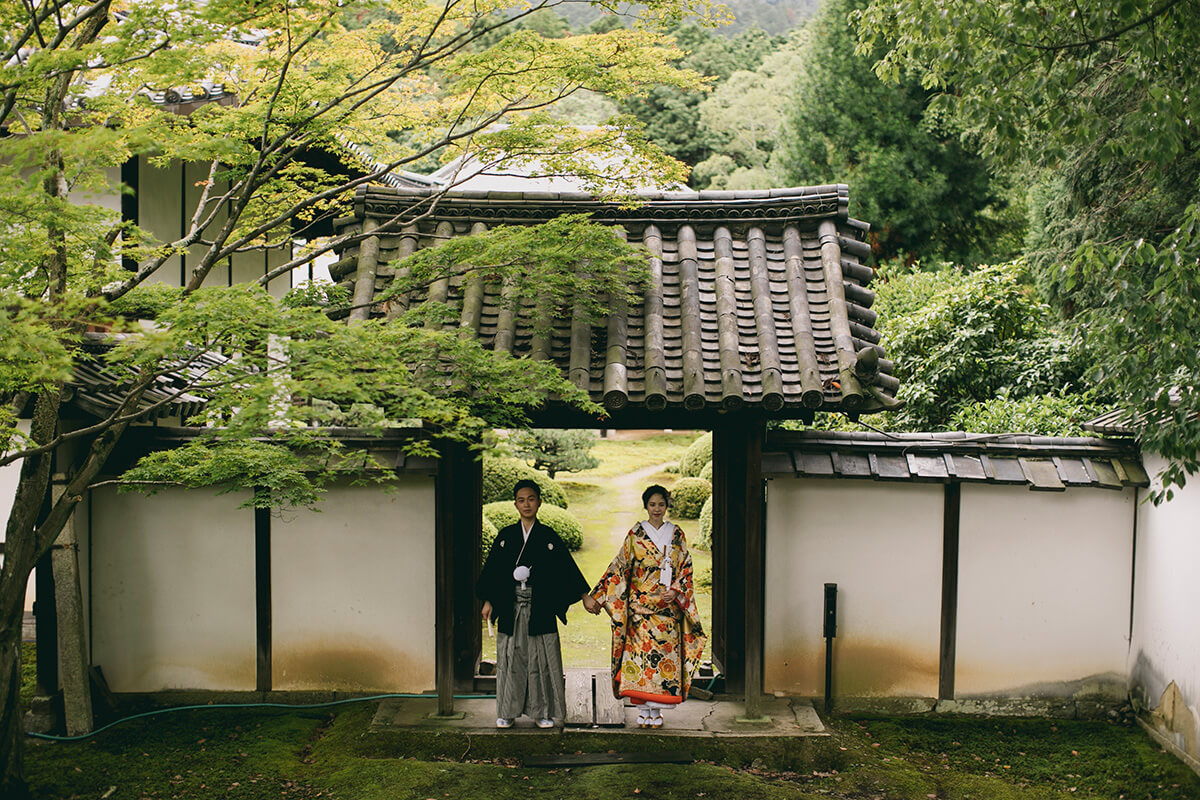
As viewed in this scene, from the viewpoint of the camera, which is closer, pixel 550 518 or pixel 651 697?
pixel 651 697

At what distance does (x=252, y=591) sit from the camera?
7988 mm

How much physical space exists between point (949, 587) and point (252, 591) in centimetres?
600

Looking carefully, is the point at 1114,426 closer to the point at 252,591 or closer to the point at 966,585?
the point at 966,585

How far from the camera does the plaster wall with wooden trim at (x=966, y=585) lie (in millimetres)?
7828

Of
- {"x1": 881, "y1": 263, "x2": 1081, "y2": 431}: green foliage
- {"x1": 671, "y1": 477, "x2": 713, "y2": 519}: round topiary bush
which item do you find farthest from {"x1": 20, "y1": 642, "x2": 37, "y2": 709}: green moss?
{"x1": 671, "y1": 477, "x2": 713, "y2": 519}: round topiary bush

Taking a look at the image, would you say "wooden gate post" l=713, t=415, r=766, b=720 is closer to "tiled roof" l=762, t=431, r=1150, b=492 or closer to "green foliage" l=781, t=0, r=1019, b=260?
"tiled roof" l=762, t=431, r=1150, b=492

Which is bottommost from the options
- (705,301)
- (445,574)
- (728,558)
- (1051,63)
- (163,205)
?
(728,558)

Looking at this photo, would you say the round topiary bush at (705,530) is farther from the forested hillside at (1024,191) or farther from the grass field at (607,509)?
the forested hillside at (1024,191)

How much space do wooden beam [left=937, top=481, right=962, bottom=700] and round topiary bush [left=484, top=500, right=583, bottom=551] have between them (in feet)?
22.3

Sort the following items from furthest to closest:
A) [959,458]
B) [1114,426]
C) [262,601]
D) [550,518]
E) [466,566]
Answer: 1. [550,518]
2. [466,566]
3. [262,601]
4. [959,458]
5. [1114,426]

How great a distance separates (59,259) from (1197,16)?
7.21 metres

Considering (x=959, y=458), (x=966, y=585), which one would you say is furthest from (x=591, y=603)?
(x=959, y=458)

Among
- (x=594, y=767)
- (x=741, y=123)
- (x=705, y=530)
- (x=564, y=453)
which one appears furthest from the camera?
(x=741, y=123)

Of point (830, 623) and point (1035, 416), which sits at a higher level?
point (1035, 416)
